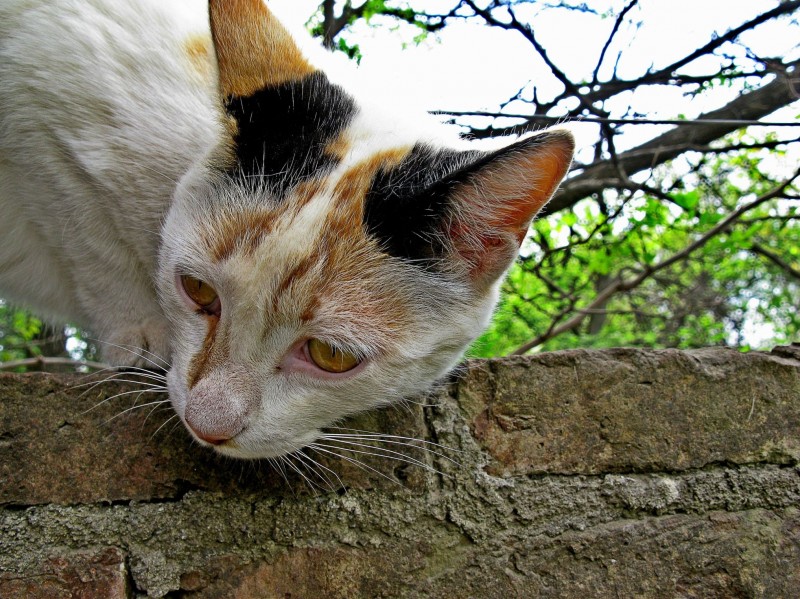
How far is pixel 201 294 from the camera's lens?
5.06ft

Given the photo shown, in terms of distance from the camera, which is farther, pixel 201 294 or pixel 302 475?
pixel 201 294

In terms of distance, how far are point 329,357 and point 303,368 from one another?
0.07 metres

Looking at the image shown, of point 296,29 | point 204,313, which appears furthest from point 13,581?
point 296,29

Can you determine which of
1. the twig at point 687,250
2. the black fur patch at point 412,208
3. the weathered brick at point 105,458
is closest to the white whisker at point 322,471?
the weathered brick at point 105,458

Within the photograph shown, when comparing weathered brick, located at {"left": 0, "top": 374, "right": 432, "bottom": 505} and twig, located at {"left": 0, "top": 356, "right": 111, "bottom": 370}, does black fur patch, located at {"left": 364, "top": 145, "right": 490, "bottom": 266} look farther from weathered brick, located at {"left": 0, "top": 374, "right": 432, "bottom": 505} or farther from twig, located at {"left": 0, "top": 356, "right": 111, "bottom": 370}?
twig, located at {"left": 0, "top": 356, "right": 111, "bottom": 370}

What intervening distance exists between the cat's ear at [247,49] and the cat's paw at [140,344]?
2.35 feet

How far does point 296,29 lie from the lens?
218 centimetres

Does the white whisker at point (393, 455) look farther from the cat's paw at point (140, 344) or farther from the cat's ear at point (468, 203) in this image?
the cat's paw at point (140, 344)

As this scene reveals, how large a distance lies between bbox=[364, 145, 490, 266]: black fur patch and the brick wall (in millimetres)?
349

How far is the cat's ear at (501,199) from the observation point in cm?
131

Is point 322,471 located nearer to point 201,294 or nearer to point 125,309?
point 201,294

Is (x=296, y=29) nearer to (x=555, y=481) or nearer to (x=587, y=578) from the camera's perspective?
(x=555, y=481)

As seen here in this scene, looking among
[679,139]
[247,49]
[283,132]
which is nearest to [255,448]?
[283,132]

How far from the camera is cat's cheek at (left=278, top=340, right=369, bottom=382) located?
1452 mm
